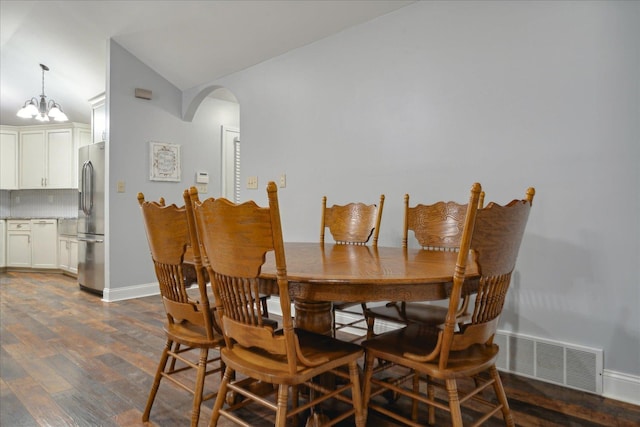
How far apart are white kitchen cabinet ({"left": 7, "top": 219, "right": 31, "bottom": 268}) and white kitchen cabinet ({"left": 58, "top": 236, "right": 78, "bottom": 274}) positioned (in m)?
0.58

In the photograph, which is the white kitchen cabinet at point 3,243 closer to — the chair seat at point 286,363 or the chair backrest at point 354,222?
the chair backrest at point 354,222

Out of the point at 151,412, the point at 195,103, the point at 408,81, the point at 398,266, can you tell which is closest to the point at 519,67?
the point at 408,81

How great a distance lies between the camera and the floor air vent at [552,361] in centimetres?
209

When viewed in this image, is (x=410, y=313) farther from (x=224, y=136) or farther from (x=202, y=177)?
(x=224, y=136)

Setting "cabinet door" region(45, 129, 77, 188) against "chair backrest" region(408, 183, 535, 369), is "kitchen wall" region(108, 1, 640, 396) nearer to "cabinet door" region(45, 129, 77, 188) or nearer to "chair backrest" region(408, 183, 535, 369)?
"chair backrest" region(408, 183, 535, 369)

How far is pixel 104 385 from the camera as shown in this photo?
2.17 meters

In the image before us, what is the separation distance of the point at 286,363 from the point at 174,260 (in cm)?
65

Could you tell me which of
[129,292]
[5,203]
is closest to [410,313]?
[129,292]

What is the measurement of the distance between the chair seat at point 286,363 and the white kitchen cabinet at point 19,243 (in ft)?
20.6

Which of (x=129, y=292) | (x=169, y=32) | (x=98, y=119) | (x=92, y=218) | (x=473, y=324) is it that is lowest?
(x=129, y=292)

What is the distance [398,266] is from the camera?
5.02 ft

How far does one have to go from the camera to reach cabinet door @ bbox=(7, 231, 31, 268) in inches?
244

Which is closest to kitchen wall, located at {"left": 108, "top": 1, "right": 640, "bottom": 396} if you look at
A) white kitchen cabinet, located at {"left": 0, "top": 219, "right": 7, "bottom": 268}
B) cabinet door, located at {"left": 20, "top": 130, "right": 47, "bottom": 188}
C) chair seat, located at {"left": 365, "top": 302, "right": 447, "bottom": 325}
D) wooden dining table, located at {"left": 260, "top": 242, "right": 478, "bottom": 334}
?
chair seat, located at {"left": 365, "top": 302, "right": 447, "bottom": 325}

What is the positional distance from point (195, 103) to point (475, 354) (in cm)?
430
